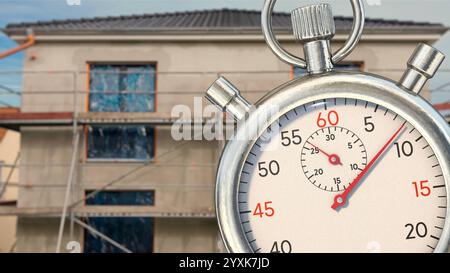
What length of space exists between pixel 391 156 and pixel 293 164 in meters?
0.06

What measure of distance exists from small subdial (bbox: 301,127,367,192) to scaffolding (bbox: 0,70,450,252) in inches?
81.9

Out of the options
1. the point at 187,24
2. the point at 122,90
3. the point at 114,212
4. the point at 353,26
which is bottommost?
the point at 353,26

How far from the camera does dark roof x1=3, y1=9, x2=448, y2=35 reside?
265 cm

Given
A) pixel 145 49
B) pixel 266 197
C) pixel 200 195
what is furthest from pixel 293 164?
pixel 145 49

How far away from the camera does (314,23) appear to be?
315 millimetres

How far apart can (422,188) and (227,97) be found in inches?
5.6

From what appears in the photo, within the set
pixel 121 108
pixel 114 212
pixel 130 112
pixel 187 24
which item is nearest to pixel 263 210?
pixel 114 212

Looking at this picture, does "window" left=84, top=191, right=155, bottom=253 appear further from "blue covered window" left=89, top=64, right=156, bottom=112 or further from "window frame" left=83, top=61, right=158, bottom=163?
"blue covered window" left=89, top=64, right=156, bottom=112

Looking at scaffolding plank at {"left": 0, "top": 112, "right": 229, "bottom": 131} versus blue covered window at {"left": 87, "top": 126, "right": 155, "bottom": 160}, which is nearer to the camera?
scaffolding plank at {"left": 0, "top": 112, "right": 229, "bottom": 131}

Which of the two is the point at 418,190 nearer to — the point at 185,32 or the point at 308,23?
the point at 308,23

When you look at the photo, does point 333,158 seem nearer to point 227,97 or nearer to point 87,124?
point 227,97

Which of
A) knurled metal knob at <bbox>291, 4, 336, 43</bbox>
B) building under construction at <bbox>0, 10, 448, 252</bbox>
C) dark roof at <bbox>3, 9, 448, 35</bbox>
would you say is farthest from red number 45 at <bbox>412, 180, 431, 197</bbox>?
building under construction at <bbox>0, 10, 448, 252</bbox>

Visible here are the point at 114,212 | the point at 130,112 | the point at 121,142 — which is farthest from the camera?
the point at 121,142

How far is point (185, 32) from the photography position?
2.68 meters
